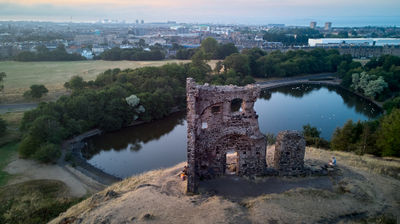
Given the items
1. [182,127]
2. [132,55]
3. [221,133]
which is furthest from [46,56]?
[221,133]

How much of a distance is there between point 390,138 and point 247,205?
55.8 feet

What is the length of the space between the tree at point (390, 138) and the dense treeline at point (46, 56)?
263 ft

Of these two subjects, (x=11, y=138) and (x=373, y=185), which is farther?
(x=11, y=138)

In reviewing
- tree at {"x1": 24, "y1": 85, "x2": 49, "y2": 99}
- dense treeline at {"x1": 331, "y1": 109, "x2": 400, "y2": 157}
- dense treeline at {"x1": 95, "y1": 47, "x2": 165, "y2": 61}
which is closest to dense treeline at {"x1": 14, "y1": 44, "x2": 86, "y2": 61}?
dense treeline at {"x1": 95, "y1": 47, "x2": 165, "y2": 61}

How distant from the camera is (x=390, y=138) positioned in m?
24.2

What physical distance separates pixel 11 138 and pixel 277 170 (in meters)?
27.8

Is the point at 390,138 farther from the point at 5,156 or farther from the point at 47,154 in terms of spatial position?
the point at 5,156

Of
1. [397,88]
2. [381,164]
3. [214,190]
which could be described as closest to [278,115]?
[381,164]

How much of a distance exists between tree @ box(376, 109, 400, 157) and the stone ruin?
1164 centimetres

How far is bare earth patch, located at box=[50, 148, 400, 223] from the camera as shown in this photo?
12977 mm

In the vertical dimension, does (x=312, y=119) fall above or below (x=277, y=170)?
below

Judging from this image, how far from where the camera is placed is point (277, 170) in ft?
57.5

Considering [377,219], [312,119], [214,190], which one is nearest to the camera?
[377,219]

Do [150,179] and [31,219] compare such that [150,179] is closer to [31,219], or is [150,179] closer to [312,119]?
[31,219]
